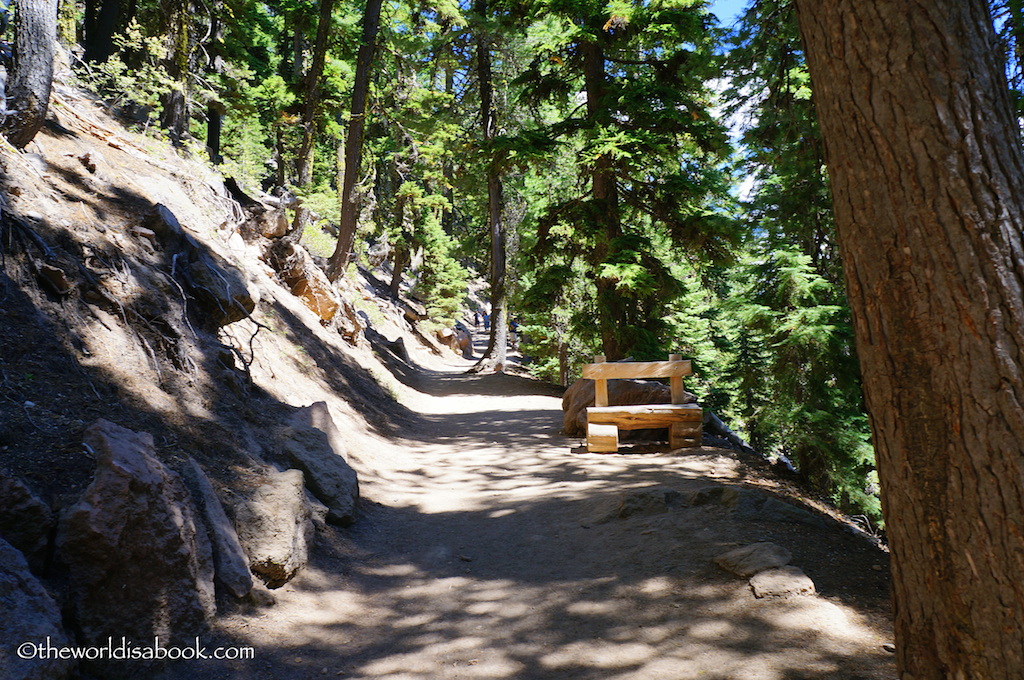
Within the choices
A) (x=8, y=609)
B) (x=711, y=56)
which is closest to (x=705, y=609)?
(x=8, y=609)

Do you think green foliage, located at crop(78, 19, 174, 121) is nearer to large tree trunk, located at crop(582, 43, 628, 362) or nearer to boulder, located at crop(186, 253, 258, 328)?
boulder, located at crop(186, 253, 258, 328)

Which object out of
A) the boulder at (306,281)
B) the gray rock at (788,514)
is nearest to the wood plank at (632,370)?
the gray rock at (788,514)

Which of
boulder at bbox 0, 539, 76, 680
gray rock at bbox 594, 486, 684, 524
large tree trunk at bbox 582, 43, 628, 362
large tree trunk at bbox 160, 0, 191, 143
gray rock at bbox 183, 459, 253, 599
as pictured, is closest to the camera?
boulder at bbox 0, 539, 76, 680

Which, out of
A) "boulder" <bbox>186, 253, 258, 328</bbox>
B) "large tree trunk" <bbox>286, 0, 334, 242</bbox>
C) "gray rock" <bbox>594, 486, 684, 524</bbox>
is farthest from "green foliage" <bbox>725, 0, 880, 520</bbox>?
"large tree trunk" <bbox>286, 0, 334, 242</bbox>

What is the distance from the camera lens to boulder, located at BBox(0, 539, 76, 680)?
2.08 metres

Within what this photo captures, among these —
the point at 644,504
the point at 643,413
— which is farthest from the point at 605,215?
the point at 644,504

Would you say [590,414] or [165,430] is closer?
[165,430]

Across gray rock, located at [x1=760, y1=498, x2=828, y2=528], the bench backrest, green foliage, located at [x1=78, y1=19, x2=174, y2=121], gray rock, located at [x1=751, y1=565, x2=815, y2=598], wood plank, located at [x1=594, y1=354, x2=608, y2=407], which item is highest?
green foliage, located at [x1=78, y1=19, x2=174, y2=121]

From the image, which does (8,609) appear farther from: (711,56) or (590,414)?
(711,56)

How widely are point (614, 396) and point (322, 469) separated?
15.6 ft

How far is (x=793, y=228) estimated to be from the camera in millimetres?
7730

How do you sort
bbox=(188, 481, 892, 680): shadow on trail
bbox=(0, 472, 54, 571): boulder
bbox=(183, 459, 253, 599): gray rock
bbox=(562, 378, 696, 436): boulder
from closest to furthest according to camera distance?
bbox=(0, 472, 54, 571): boulder
bbox=(188, 481, 892, 680): shadow on trail
bbox=(183, 459, 253, 599): gray rock
bbox=(562, 378, 696, 436): boulder

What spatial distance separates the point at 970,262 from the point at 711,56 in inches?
346

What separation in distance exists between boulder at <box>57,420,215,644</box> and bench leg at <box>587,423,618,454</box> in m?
5.35
